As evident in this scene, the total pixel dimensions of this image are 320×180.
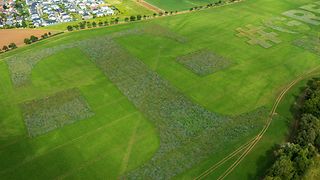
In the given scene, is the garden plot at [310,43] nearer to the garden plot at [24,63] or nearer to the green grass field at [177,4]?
the green grass field at [177,4]

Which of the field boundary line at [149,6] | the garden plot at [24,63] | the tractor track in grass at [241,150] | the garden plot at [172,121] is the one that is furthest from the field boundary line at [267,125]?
the field boundary line at [149,6]

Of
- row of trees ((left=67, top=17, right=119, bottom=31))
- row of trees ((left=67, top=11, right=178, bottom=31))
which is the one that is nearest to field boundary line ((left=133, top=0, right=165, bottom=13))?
row of trees ((left=67, top=11, right=178, bottom=31))

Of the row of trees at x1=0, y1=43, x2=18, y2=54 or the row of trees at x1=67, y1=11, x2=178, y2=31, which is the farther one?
the row of trees at x1=67, y1=11, x2=178, y2=31

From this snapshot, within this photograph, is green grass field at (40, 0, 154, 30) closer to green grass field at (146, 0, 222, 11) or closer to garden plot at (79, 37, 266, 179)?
green grass field at (146, 0, 222, 11)

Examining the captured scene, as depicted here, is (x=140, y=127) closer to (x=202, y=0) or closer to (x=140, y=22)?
(x=140, y=22)

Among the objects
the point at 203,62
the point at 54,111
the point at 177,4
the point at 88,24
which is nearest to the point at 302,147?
the point at 203,62

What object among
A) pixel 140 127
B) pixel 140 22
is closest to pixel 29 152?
pixel 140 127
